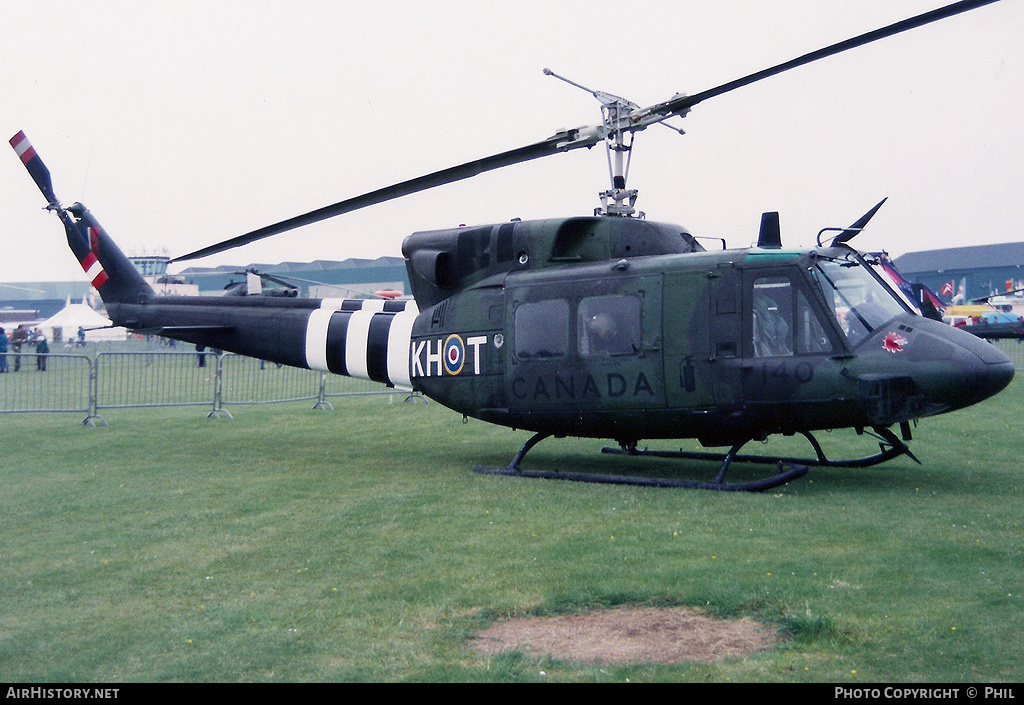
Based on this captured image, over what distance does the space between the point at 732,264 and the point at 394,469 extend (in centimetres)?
458

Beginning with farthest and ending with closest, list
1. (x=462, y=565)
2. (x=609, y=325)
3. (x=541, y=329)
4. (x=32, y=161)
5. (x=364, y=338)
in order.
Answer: (x=32, y=161) → (x=364, y=338) → (x=541, y=329) → (x=609, y=325) → (x=462, y=565)

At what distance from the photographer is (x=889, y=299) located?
904 cm

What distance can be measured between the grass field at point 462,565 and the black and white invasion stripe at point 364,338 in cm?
121

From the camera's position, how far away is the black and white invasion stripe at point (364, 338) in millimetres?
11680

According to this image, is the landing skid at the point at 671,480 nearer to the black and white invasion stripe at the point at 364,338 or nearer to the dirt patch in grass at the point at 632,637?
the black and white invasion stripe at the point at 364,338

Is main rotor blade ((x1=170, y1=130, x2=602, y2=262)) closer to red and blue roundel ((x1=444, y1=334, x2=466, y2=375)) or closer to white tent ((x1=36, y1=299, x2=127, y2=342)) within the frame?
red and blue roundel ((x1=444, y1=334, x2=466, y2=375))

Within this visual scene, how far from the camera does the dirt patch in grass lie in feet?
15.5

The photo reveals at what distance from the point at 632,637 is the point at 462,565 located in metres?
1.83

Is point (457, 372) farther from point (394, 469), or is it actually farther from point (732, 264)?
point (732, 264)

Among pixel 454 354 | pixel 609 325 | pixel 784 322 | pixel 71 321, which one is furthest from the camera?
pixel 71 321

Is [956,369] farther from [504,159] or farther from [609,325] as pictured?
[504,159]

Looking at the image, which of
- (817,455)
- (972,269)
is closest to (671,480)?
(817,455)

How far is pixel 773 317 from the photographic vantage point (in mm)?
8953

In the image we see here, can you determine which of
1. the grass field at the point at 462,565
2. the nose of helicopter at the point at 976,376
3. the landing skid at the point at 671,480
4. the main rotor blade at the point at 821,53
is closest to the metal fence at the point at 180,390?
the grass field at the point at 462,565
